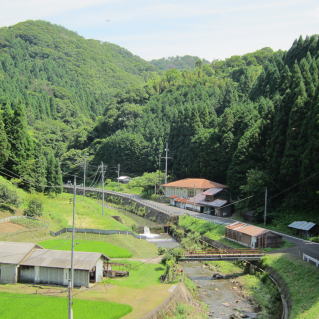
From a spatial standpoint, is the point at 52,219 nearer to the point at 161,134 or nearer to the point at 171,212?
the point at 171,212

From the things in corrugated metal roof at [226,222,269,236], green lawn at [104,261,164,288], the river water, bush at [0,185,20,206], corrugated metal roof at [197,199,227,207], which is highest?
bush at [0,185,20,206]

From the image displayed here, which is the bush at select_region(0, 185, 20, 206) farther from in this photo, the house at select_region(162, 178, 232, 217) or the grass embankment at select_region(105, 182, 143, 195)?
the grass embankment at select_region(105, 182, 143, 195)

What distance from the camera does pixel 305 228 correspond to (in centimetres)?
4019

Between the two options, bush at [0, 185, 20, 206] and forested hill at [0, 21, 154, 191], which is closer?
bush at [0, 185, 20, 206]

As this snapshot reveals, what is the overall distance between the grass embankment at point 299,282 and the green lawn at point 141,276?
29.4 feet

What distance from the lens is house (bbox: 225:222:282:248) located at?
1531 inches

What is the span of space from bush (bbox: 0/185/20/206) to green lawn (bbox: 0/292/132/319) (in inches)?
892

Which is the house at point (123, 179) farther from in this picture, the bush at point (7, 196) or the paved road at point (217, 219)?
the bush at point (7, 196)

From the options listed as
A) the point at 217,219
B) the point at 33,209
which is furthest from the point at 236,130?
the point at 33,209

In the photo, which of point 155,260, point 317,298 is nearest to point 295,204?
point 155,260

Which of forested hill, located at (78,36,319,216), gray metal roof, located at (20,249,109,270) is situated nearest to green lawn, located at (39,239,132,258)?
gray metal roof, located at (20,249,109,270)

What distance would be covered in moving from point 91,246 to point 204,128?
48.2 m

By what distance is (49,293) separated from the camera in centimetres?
2661

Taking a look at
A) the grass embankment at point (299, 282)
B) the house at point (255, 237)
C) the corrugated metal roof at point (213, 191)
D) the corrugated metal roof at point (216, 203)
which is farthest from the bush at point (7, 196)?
the grass embankment at point (299, 282)
